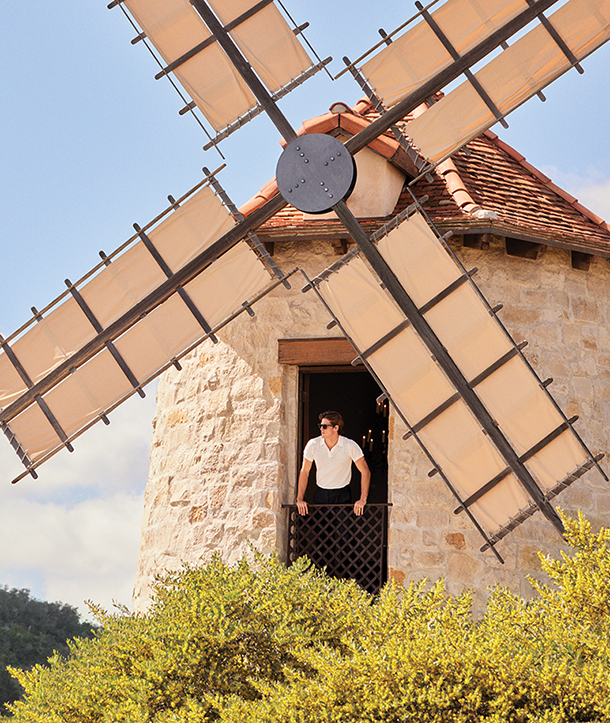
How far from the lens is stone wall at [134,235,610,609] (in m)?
6.95

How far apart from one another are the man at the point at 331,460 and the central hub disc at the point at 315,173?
1.86 m

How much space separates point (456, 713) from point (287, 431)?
3.37 meters

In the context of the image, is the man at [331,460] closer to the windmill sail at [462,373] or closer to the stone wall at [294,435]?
the stone wall at [294,435]

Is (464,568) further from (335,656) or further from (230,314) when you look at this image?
(230,314)

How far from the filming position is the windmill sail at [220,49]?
6484mm

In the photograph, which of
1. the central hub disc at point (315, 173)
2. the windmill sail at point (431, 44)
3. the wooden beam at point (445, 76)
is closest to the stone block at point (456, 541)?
the central hub disc at point (315, 173)

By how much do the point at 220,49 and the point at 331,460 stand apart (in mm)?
3388

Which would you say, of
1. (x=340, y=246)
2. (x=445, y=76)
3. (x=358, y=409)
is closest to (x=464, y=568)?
(x=340, y=246)

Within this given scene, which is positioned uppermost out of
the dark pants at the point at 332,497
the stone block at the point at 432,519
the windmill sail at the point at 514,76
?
the windmill sail at the point at 514,76

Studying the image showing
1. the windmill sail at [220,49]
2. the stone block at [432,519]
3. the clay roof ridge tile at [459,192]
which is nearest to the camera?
the windmill sail at [220,49]

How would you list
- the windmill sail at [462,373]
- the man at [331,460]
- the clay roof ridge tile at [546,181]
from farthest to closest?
1. the clay roof ridge tile at [546,181]
2. the man at [331,460]
3. the windmill sail at [462,373]

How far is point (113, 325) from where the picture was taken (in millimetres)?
6695

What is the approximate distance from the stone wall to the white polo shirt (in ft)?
1.03

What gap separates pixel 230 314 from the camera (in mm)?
6566
